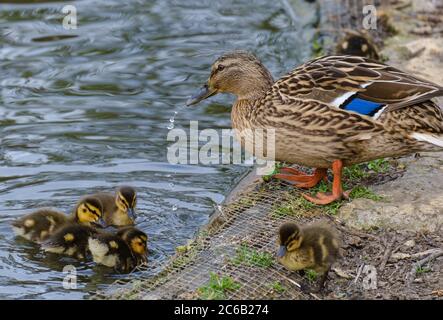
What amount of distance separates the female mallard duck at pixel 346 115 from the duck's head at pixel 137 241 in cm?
105

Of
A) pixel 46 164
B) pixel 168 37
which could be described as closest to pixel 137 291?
pixel 46 164

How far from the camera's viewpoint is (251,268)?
5.54 metres

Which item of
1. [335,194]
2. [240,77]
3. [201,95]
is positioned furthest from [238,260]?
[201,95]

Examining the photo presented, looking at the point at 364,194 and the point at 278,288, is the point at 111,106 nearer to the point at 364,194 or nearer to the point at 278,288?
the point at 364,194

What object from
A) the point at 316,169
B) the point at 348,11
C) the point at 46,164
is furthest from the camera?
the point at 348,11

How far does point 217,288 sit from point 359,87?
1.83 meters

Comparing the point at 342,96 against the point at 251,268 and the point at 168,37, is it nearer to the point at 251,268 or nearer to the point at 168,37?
the point at 251,268

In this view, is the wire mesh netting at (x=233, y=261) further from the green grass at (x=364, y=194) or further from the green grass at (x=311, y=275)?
the green grass at (x=364, y=194)

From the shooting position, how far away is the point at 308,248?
5254mm

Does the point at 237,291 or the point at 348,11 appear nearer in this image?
the point at 237,291

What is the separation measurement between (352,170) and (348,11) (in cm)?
432

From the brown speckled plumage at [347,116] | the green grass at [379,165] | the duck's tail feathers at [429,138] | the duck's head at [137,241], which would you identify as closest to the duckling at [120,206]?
the duck's head at [137,241]

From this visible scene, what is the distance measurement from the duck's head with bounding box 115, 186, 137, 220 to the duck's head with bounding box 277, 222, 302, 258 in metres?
1.55

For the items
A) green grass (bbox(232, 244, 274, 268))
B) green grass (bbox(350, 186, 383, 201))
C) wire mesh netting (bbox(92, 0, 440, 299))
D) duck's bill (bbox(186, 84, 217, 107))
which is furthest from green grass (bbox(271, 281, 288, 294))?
duck's bill (bbox(186, 84, 217, 107))
